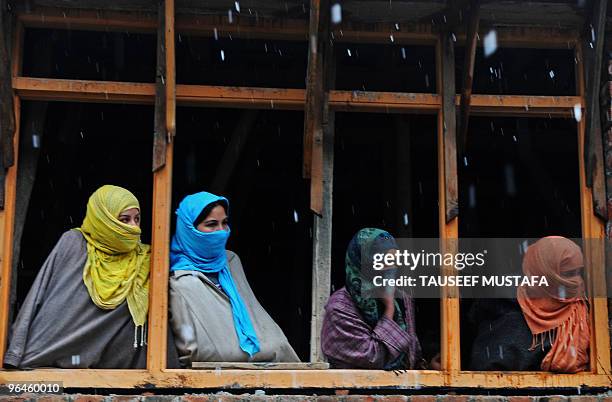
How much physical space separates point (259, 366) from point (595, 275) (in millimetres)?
1809

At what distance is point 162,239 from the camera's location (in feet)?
17.5

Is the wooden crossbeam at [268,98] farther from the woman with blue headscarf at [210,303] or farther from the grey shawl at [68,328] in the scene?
the grey shawl at [68,328]

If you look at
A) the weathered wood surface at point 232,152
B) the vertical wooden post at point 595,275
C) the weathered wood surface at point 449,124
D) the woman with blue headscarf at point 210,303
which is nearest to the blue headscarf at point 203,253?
the woman with blue headscarf at point 210,303

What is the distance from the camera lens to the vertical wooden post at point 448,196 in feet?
17.6

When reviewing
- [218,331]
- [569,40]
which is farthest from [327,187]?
[569,40]

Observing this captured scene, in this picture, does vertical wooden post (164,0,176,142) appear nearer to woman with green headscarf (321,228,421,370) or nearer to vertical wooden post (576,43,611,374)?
woman with green headscarf (321,228,421,370)

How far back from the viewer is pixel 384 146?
8555 mm

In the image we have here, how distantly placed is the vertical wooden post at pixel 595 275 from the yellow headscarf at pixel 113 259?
2292 mm

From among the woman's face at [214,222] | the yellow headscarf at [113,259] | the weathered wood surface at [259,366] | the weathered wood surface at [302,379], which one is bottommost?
the weathered wood surface at [302,379]

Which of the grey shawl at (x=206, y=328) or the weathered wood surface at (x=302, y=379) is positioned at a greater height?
the grey shawl at (x=206, y=328)

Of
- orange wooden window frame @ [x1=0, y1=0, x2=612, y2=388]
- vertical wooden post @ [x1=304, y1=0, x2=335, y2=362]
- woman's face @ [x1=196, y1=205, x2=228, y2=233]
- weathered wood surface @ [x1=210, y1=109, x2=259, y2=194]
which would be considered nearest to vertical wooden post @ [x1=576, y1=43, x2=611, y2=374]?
orange wooden window frame @ [x1=0, y1=0, x2=612, y2=388]

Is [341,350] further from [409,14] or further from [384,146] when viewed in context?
[384,146]

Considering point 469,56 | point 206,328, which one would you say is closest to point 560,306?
point 469,56

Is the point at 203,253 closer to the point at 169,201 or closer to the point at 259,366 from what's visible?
the point at 169,201
